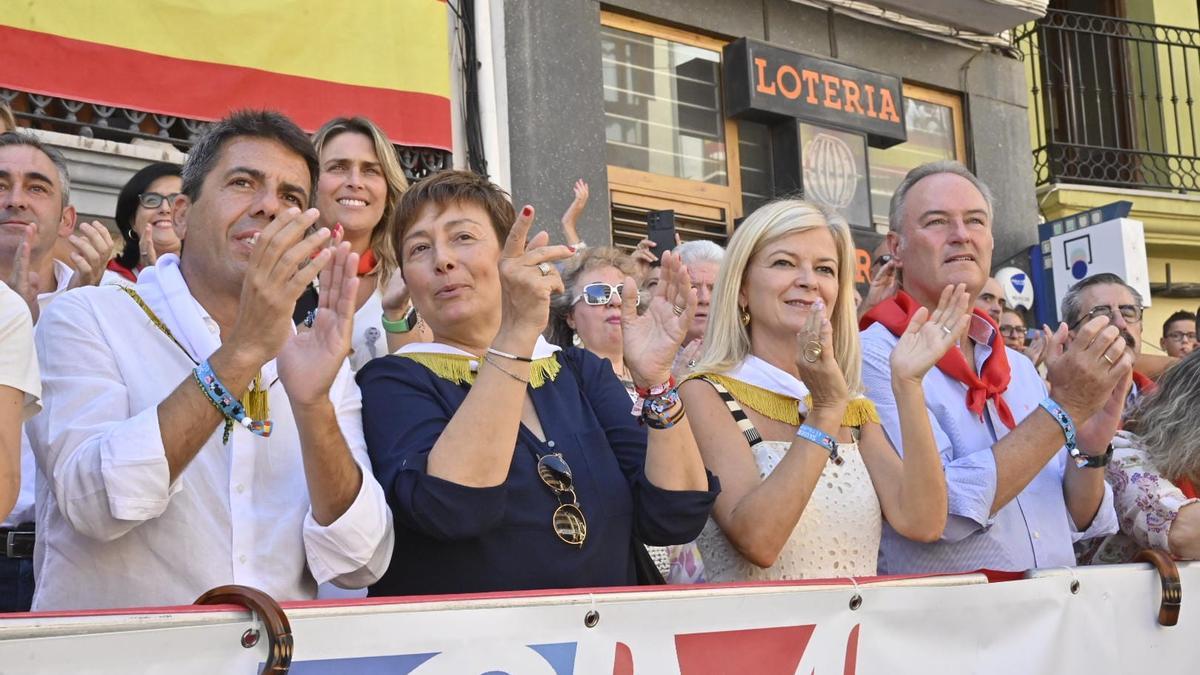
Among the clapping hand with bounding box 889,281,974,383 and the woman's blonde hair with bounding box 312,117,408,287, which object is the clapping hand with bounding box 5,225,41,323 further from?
the clapping hand with bounding box 889,281,974,383

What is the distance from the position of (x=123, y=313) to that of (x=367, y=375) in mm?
570

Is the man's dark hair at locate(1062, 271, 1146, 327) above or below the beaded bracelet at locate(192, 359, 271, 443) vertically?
above

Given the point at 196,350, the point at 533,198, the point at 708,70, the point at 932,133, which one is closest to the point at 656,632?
the point at 196,350

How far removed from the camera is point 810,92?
9219mm

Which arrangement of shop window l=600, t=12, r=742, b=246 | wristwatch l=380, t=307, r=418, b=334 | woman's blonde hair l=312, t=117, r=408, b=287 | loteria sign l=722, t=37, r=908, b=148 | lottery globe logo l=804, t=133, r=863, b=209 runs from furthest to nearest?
1. lottery globe logo l=804, t=133, r=863, b=209
2. loteria sign l=722, t=37, r=908, b=148
3. shop window l=600, t=12, r=742, b=246
4. woman's blonde hair l=312, t=117, r=408, b=287
5. wristwatch l=380, t=307, r=418, b=334

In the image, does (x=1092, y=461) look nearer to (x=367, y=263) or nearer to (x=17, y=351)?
(x=367, y=263)

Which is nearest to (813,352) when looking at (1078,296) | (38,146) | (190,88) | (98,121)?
(38,146)

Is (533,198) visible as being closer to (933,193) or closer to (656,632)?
(933,193)

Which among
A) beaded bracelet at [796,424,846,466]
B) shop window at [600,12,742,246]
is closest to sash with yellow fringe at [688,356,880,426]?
beaded bracelet at [796,424,846,466]

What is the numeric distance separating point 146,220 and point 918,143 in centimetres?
747

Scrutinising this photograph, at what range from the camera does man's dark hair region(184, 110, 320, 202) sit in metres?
2.77

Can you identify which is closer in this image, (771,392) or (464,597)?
(464,597)

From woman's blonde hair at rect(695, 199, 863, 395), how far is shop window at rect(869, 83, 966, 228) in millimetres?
6240

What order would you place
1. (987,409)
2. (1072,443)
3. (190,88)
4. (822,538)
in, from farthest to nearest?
(190,88) → (987,409) → (1072,443) → (822,538)
